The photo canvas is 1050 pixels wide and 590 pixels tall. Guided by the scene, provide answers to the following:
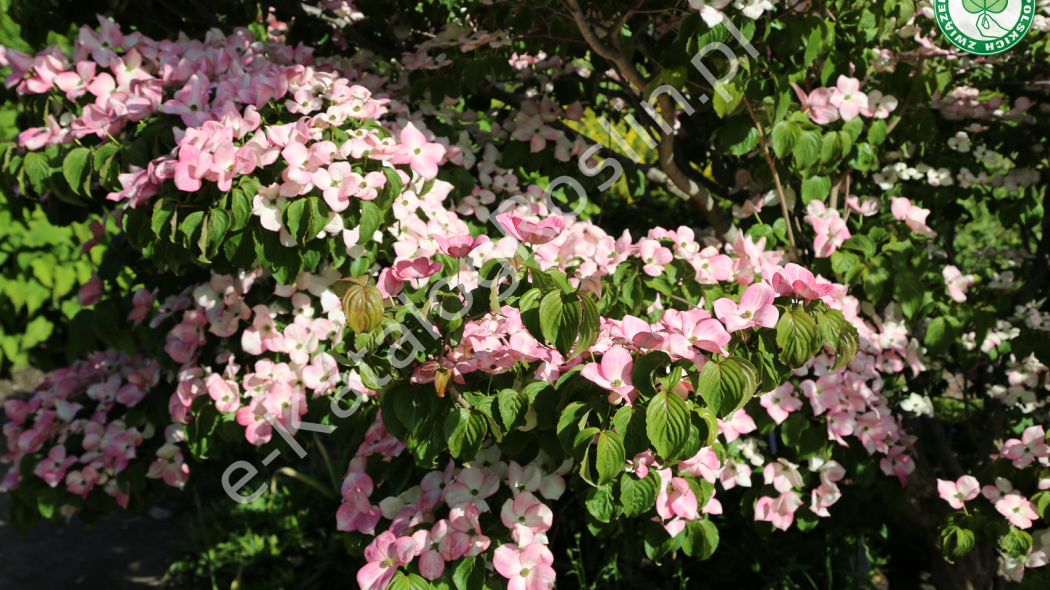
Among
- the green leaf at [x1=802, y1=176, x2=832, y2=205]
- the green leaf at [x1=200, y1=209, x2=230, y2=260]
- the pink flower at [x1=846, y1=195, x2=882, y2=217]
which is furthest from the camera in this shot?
the pink flower at [x1=846, y1=195, x2=882, y2=217]

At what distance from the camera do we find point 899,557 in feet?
8.01

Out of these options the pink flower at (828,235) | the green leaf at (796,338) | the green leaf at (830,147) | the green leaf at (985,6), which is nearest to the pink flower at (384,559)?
the green leaf at (796,338)

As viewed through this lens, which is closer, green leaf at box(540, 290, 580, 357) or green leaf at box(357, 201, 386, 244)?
green leaf at box(540, 290, 580, 357)

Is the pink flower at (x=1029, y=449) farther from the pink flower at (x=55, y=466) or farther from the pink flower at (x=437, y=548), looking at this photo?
the pink flower at (x=55, y=466)

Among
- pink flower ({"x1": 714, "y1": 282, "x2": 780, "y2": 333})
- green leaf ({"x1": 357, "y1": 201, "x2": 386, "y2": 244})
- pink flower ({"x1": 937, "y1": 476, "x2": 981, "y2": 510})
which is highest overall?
pink flower ({"x1": 714, "y1": 282, "x2": 780, "y2": 333})

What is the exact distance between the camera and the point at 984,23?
5.18 ft

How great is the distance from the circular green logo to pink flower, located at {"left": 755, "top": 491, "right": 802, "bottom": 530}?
1.07 meters

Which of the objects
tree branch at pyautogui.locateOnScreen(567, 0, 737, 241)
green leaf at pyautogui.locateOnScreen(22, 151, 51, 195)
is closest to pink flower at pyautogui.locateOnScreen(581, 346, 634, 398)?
tree branch at pyautogui.locateOnScreen(567, 0, 737, 241)

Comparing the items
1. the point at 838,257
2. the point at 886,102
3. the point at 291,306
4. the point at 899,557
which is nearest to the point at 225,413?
the point at 291,306

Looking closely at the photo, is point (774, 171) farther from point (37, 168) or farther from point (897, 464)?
point (37, 168)

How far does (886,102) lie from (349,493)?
1.55 m

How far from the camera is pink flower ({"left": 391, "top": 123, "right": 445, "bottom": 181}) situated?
4.91 feet

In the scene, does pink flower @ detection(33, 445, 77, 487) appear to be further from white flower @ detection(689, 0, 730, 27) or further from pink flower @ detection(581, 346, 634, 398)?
white flower @ detection(689, 0, 730, 27)

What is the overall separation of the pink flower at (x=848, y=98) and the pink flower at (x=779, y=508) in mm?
901
